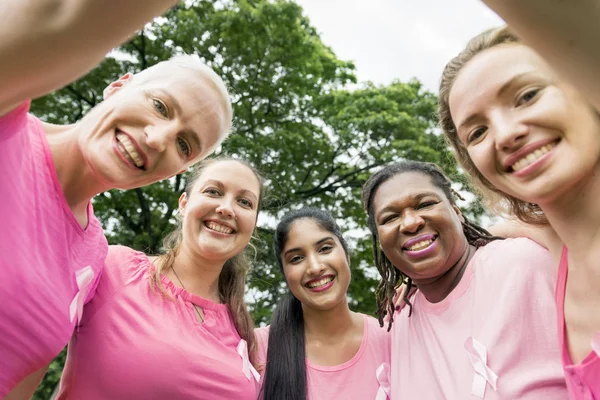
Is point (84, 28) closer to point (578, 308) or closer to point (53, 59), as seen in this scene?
point (53, 59)

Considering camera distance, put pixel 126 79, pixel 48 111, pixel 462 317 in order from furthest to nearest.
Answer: pixel 48 111 → pixel 462 317 → pixel 126 79

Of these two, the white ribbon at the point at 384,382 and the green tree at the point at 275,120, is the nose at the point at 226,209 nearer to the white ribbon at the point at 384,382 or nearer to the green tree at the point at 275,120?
the white ribbon at the point at 384,382

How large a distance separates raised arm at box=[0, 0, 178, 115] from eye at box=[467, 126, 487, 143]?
1.21 metres

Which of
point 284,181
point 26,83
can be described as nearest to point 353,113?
point 284,181

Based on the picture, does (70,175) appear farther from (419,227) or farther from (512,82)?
(419,227)

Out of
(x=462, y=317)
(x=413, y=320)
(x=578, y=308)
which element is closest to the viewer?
(x=578, y=308)

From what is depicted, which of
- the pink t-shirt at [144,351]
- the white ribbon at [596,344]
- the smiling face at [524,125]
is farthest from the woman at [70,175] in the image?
the white ribbon at [596,344]

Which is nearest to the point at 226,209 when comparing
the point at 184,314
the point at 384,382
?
the point at 184,314

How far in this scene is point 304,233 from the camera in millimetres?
3348

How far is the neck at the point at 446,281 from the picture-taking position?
100 inches

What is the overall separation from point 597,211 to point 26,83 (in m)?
1.58

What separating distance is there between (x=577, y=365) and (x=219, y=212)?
2034 mm

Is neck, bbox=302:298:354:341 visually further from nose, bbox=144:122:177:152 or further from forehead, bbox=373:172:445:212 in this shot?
nose, bbox=144:122:177:152

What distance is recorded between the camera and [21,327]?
1575mm
